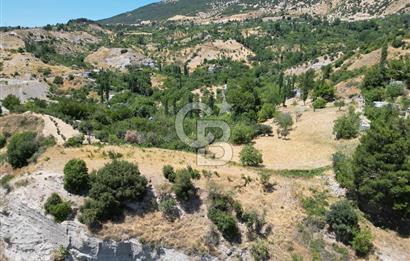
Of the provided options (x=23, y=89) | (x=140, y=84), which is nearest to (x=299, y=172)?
(x=23, y=89)

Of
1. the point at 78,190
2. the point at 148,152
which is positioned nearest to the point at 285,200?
the point at 148,152

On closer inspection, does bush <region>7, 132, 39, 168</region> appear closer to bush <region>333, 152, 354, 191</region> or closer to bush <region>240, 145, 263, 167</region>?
bush <region>240, 145, 263, 167</region>

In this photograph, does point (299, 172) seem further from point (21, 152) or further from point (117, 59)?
point (117, 59)

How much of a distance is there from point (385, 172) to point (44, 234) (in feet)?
94.6

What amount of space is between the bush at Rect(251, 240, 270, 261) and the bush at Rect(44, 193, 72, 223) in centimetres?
1529

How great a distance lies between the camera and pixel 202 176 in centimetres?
→ 3847

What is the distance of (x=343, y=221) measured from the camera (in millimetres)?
34844

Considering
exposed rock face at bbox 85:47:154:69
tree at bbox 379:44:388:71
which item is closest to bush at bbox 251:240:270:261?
tree at bbox 379:44:388:71

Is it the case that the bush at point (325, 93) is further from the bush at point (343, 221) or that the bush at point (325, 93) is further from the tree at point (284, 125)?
the bush at point (343, 221)

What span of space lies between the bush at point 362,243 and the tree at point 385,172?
11.8ft

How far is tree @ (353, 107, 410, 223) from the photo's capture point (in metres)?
34.7

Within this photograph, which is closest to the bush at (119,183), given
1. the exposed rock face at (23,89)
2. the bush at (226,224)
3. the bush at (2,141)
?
the bush at (226,224)

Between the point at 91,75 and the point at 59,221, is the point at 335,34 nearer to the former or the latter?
the point at 91,75

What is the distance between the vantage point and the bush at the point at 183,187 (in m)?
35.7
